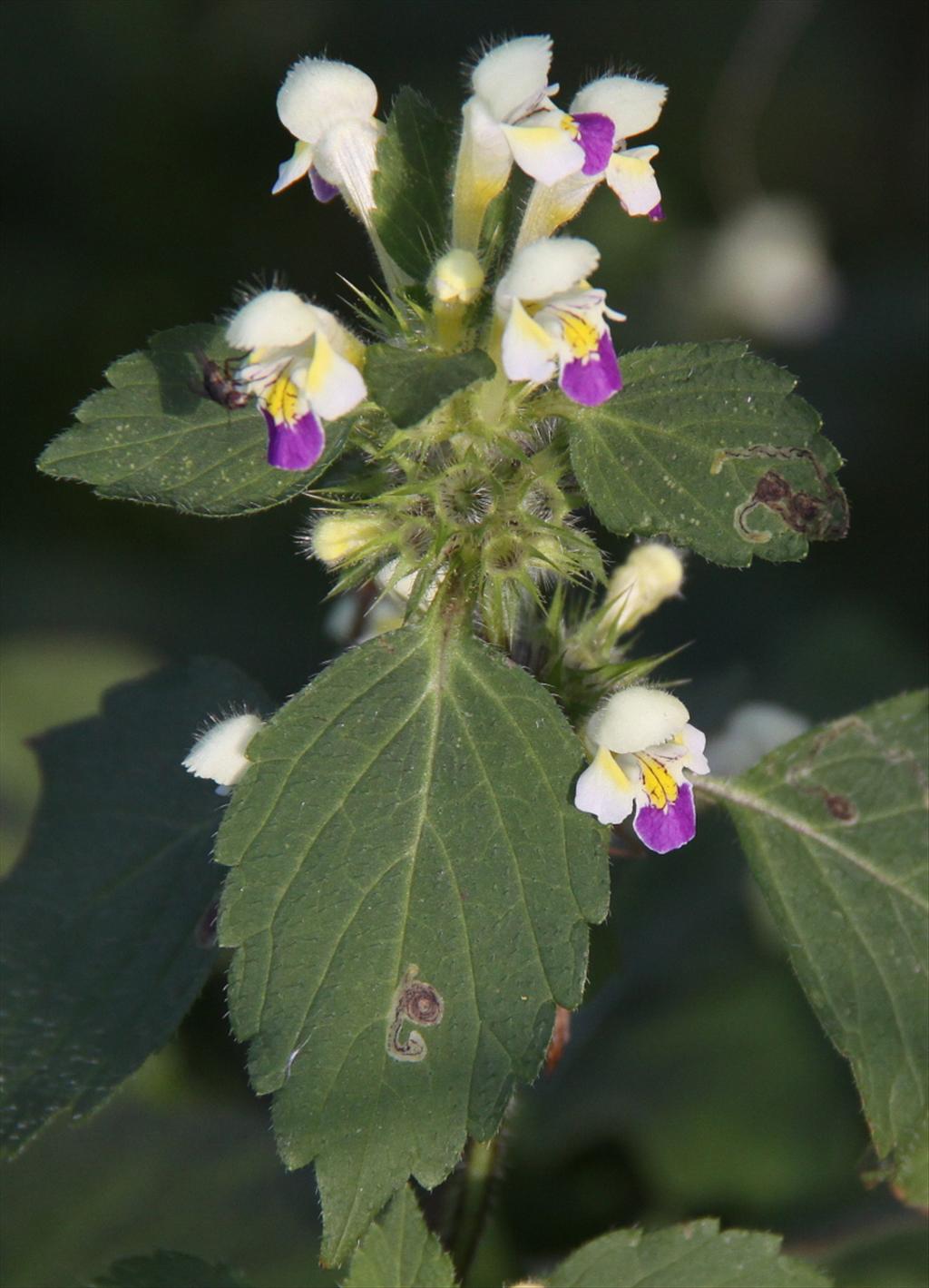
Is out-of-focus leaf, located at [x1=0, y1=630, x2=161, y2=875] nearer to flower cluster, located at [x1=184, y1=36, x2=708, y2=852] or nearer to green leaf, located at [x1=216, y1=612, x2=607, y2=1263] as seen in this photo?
flower cluster, located at [x1=184, y1=36, x2=708, y2=852]

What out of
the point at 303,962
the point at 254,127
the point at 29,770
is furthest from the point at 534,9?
the point at 303,962

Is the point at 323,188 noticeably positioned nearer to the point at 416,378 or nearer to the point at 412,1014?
the point at 416,378

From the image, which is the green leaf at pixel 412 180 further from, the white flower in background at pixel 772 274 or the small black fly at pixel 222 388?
the white flower in background at pixel 772 274

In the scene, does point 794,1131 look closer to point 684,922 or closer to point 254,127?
point 684,922

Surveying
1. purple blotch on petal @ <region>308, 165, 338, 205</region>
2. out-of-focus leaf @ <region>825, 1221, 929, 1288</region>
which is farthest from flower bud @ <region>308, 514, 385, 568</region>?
out-of-focus leaf @ <region>825, 1221, 929, 1288</region>

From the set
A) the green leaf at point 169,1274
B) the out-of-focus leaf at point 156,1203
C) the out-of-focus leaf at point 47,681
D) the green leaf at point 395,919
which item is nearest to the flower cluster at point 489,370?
the green leaf at point 395,919
